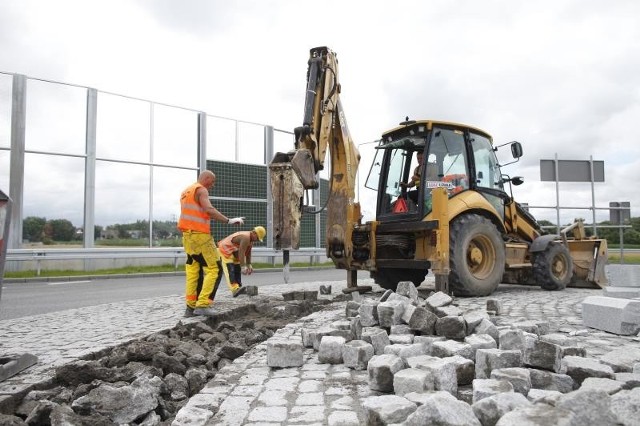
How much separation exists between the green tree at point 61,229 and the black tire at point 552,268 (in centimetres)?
1262

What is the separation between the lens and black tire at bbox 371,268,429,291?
9.46m

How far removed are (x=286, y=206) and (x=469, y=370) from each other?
423 centimetres

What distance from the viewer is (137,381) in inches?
127

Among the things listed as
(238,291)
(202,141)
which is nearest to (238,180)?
(202,141)

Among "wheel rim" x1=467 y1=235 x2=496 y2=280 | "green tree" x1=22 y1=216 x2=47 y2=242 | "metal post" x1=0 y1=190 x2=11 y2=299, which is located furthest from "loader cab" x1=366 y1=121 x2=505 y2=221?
"green tree" x1=22 y1=216 x2=47 y2=242

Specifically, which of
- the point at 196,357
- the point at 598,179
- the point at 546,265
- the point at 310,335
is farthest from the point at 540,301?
the point at 598,179

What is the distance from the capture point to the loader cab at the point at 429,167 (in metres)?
8.30

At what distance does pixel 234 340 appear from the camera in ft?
16.1

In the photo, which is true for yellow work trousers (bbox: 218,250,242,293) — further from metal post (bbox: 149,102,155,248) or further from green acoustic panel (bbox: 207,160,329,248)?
green acoustic panel (bbox: 207,160,329,248)

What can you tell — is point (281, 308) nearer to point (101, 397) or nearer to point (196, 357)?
point (196, 357)

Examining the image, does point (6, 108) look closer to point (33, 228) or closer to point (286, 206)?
point (33, 228)

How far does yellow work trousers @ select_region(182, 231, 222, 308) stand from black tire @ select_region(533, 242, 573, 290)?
622cm

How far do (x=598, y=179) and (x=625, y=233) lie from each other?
6.53 ft

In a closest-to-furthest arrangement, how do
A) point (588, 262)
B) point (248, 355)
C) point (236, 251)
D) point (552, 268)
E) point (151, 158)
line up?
point (248, 355) → point (236, 251) → point (552, 268) → point (588, 262) → point (151, 158)
